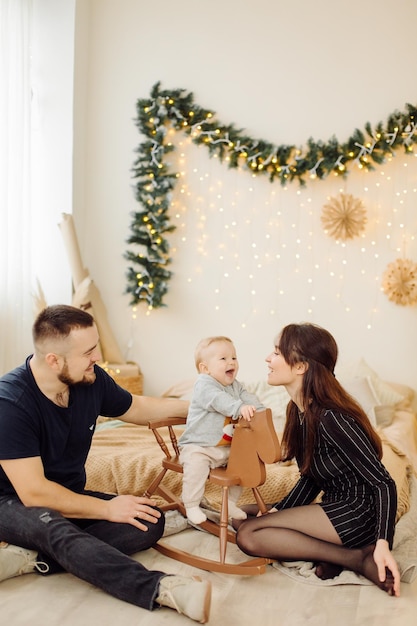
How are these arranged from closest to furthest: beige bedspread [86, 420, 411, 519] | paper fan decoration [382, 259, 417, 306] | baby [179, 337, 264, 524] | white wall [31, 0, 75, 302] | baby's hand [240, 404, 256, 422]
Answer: baby's hand [240, 404, 256, 422], baby [179, 337, 264, 524], beige bedspread [86, 420, 411, 519], paper fan decoration [382, 259, 417, 306], white wall [31, 0, 75, 302]

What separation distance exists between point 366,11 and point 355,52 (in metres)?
0.26

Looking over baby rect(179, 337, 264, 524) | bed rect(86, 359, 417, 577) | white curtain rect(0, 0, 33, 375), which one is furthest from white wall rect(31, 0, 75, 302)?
baby rect(179, 337, 264, 524)

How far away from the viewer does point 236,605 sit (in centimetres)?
239

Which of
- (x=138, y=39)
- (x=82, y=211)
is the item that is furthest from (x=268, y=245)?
(x=138, y=39)

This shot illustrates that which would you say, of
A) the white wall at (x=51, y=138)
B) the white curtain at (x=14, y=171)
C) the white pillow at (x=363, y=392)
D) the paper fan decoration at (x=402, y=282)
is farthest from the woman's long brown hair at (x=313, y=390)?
the white wall at (x=51, y=138)

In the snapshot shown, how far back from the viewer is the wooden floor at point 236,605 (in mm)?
2250

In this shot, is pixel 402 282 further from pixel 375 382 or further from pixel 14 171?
pixel 14 171

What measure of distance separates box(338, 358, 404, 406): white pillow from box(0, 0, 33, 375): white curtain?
2062 millimetres

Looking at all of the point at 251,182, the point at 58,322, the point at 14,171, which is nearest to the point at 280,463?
the point at 58,322

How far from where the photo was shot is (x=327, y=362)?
2.77 metres

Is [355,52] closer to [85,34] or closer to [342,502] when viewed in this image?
[85,34]

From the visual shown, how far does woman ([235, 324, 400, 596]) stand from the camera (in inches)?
99.9

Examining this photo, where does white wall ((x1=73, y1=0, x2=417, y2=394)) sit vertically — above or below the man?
above

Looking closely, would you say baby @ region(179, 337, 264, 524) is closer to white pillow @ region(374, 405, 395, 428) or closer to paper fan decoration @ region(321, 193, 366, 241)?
white pillow @ region(374, 405, 395, 428)
